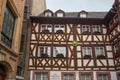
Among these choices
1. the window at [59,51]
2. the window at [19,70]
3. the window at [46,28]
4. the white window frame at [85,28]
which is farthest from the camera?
the white window frame at [85,28]

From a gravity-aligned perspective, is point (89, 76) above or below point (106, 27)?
below

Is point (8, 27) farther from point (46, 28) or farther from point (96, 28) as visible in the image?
point (96, 28)

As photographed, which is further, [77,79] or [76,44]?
[76,44]

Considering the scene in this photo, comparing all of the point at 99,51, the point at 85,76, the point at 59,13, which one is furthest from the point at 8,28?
the point at 99,51

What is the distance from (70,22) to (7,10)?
797 cm

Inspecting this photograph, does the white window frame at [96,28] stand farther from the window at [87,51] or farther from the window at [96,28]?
the window at [87,51]

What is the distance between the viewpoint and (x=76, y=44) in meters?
14.5

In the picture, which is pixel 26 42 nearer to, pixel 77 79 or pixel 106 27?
pixel 77 79

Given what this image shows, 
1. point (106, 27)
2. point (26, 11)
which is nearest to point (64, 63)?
point (106, 27)

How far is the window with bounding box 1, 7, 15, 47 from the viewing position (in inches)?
311

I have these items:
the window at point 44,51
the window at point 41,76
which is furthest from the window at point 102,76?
the window at point 44,51

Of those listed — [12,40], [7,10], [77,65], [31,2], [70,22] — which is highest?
[31,2]

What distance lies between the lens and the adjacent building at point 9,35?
7.37m

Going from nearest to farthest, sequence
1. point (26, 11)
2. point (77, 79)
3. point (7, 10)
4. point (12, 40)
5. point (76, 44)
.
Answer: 1. point (7, 10)
2. point (12, 40)
3. point (77, 79)
4. point (76, 44)
5. point (26, 11)
